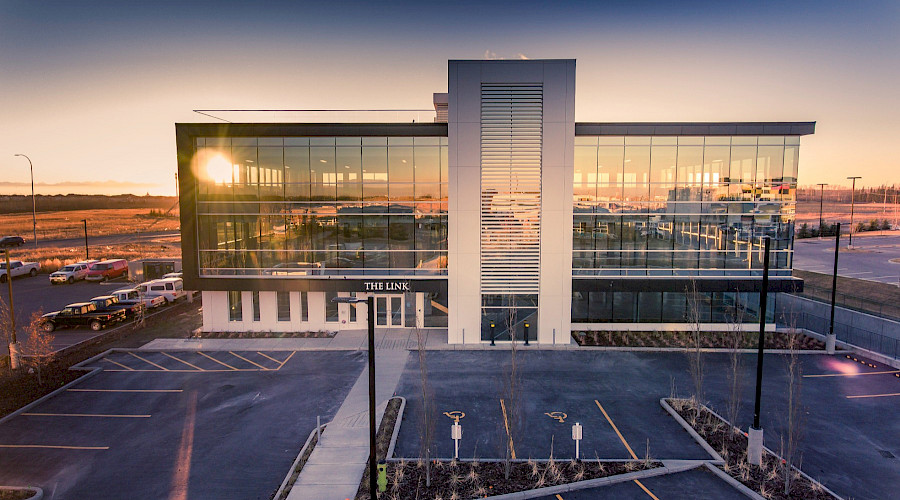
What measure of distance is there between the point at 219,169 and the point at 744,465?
26528mm

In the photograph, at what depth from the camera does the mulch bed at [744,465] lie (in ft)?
38.1

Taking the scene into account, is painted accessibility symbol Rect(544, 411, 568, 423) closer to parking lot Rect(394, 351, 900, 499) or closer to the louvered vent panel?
parking lot Rect(394, 351, 900, 499)

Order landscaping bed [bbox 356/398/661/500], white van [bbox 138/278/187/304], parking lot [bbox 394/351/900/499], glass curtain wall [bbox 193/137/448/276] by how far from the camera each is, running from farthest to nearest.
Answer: white van [bbox 138/278/187/304] → glass curtain wall [bbox 193/137/448/276] → parking lot [bbox 394/351/900/499] → landscaping bed [bbox 356/398/661/500]

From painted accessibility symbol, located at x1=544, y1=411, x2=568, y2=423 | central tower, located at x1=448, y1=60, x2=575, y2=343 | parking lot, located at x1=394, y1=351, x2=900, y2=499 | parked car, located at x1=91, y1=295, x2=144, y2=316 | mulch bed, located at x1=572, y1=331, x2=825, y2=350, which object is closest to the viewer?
parking lot, located at x1=394, y1=351, x2=900, y2=499

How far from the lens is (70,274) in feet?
134

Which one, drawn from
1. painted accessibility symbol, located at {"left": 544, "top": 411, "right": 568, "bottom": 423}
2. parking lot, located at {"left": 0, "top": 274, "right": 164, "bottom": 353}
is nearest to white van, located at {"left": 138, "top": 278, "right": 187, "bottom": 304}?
parking lot, located at {"left": 0, "top": 274, "right": 164, "bottom": 353}

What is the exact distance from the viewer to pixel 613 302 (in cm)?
2648

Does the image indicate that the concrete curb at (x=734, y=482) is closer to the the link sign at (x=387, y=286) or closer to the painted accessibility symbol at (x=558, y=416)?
the painted accessibility symbol at (x=558, y=416)

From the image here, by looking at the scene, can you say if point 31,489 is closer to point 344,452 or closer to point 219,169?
point 344,452

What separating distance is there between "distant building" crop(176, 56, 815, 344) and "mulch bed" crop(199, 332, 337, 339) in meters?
0.58

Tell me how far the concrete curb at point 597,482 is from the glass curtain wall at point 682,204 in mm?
14094

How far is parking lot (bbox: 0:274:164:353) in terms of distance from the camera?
85.0 ft

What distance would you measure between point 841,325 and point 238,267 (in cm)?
A: 3293

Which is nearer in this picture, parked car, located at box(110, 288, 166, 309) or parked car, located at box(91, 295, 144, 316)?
parked car, located at box(91, 295, 144, 316)
